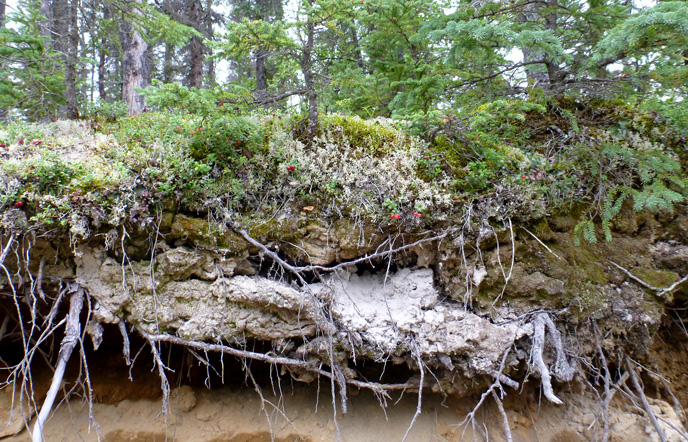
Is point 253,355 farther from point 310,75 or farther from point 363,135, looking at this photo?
point 310,75

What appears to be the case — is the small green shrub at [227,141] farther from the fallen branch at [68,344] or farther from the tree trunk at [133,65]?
the tree trunk at [133,65]

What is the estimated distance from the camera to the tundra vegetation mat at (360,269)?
10.1 feet

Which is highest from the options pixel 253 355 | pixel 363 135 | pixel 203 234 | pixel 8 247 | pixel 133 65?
pixel 133 65

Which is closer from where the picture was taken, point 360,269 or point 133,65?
point 360,269

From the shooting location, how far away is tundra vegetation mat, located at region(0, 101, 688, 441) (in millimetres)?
3064

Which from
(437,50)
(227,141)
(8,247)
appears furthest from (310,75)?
(8,247)

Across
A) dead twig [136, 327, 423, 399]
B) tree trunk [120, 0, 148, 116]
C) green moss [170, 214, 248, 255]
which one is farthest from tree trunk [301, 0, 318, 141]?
tree trunk [120, 0, 148, 116]

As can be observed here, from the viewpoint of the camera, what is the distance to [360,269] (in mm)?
3920

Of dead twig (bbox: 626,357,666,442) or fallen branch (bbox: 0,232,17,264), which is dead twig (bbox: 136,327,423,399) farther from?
dead twig (bbox: 626,357,666,442)

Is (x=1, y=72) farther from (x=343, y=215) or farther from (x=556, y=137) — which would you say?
(x=556, y=137)

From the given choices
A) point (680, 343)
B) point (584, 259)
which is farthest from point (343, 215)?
point (680, 343)

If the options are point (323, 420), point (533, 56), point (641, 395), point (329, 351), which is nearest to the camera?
point (329, 351)

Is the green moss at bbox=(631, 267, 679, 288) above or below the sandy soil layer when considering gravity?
above

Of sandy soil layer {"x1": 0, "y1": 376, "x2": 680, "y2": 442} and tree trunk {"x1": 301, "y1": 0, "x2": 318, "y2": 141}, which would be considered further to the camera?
sandy soil layer {"x1": 0, "y1": 376, "x2": 680, "y2": 442}
